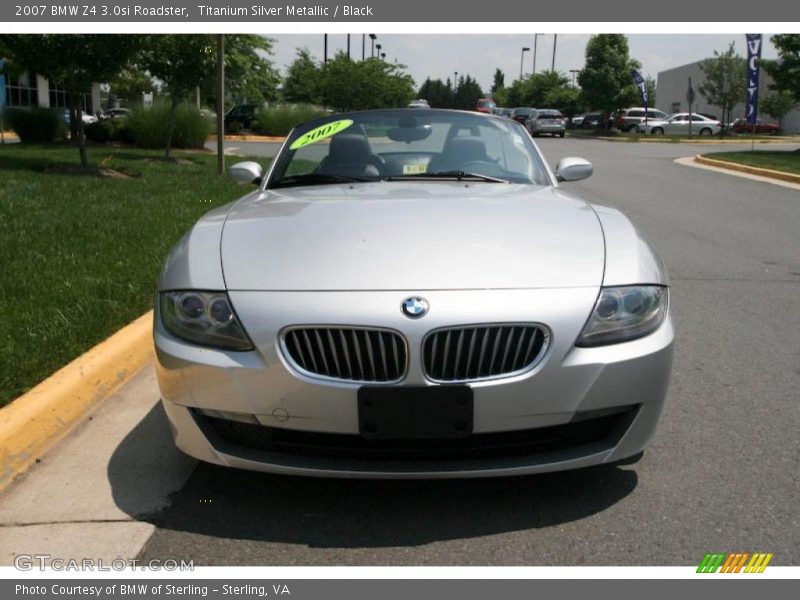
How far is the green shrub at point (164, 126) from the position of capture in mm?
22078

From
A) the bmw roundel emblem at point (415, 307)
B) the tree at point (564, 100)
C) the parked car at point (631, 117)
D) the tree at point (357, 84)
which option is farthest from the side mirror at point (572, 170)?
the tree at point (564, 100)

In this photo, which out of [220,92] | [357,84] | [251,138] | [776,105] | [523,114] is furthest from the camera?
[776,105]

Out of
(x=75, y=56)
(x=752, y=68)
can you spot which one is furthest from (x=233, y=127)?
(x=75, y=56)

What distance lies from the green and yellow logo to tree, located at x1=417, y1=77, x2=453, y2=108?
101879mm

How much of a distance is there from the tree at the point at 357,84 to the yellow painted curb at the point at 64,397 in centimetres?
3565

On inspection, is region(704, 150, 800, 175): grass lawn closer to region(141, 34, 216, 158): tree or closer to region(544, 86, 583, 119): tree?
region(141, 34, 216, 158): tree

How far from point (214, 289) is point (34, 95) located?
145ft

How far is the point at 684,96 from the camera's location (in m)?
69.6

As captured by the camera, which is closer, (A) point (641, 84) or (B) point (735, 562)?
(B) point (735, 562)

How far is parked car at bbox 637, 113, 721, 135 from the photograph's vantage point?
47031 mm

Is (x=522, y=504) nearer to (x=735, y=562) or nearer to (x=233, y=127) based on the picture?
(x=735, y=562)

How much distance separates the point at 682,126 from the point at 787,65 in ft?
82.6

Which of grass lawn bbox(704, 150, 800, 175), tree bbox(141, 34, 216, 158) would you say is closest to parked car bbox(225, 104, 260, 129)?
tree bbox(141, 34, 216, 158)

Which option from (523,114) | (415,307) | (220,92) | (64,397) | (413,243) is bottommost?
(64,397)
